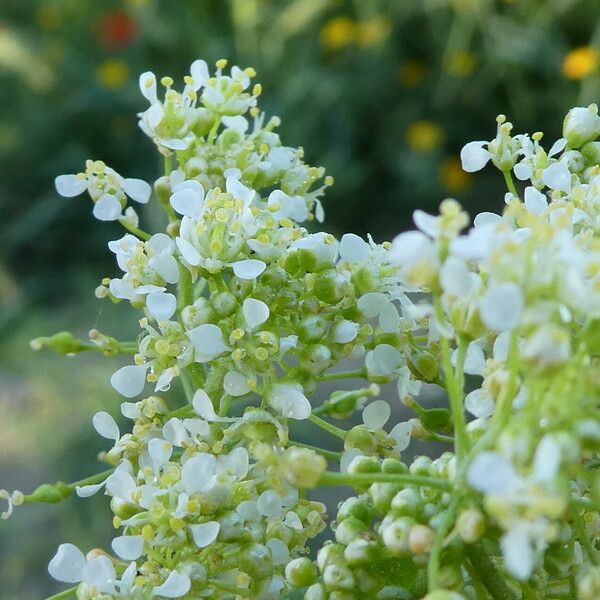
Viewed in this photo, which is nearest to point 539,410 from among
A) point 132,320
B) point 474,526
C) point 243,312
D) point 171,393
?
point 474,526

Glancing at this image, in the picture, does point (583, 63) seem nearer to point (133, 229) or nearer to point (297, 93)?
point (297, 93)

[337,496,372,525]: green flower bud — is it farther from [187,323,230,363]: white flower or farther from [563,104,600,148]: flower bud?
[563,104,600,148]: flower bud

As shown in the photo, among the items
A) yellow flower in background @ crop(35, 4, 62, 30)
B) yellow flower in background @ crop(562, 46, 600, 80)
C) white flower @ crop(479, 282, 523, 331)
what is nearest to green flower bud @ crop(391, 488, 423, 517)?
white flower @ crop(479, 282, 523, 331)

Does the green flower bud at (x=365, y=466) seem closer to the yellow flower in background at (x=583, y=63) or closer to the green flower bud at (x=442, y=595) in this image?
the green flower bud at (x=442, y=595)

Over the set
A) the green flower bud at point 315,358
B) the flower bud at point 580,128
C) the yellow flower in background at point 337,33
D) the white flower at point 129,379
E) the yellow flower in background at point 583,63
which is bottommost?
the green flower bud at point 315,358

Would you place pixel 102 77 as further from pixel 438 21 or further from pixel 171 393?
pixel 171 393

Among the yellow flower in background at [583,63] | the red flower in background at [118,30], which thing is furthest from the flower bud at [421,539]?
the red flower in background at [118,30]

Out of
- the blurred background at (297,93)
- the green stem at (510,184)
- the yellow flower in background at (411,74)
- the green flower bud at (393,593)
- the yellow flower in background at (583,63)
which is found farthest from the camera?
the yellow flower in background at (411,74)
